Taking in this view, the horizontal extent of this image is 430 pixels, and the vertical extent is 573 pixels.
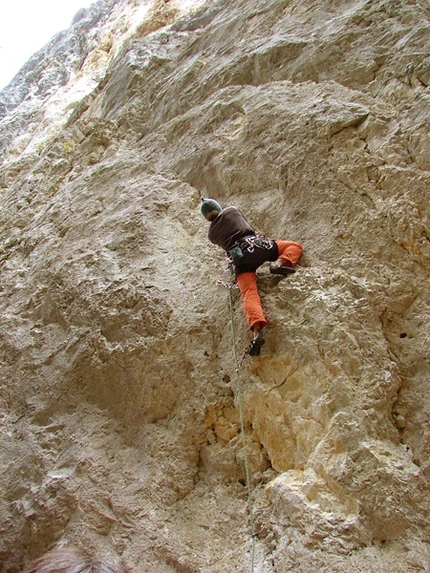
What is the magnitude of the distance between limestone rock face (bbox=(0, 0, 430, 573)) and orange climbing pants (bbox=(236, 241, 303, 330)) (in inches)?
4.9

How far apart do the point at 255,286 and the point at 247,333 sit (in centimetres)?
38

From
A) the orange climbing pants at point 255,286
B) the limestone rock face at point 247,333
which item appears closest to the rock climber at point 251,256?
the orange climbing pants at point 255,286

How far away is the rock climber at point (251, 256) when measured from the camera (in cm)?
359

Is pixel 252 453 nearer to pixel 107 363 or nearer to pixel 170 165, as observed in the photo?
pixel 107 363

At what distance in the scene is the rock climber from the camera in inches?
141

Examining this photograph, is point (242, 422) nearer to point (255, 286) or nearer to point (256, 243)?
point (255, 286)

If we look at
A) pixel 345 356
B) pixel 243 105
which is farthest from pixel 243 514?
pixel 243 105

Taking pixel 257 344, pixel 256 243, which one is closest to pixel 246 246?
pixel 256 243

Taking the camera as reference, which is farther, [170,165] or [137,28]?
[137,28]

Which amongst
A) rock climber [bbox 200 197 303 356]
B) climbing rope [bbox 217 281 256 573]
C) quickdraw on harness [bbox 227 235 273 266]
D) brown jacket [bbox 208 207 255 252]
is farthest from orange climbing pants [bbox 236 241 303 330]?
brown jacket [bbox 208 207 255 252]

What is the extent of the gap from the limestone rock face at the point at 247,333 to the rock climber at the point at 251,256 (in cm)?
13

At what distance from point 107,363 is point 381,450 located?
2.45 metres

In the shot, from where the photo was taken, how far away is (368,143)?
4.25 meters

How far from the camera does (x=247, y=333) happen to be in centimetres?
382
